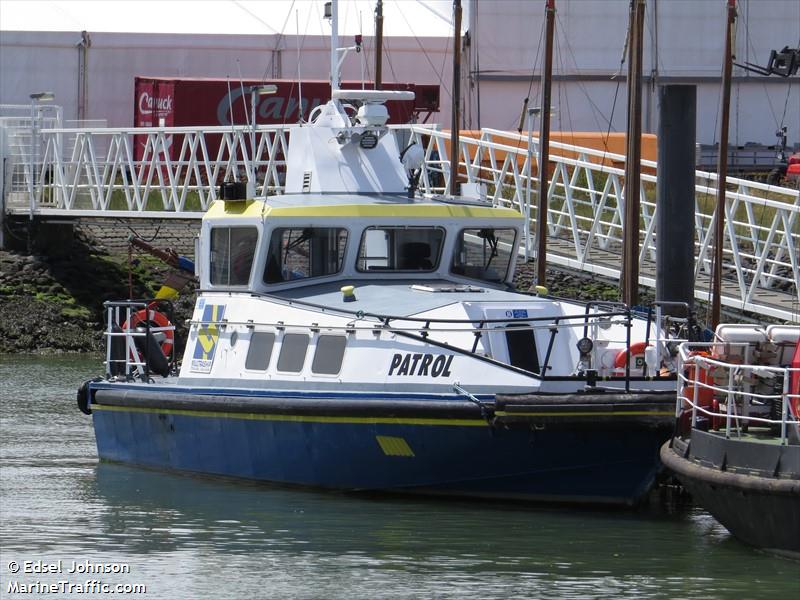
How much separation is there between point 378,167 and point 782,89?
2781 cm

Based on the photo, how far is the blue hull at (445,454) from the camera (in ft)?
47.0

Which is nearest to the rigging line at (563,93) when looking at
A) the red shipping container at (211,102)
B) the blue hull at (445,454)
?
the red shipping container at (211,102)

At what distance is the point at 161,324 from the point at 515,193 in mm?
11800

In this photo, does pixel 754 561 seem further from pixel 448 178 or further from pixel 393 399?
pixel 448 178

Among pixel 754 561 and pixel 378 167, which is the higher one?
pixel 378 167

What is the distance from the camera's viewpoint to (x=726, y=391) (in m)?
12.9

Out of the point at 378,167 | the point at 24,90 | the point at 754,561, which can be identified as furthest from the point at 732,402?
the point at 24,90

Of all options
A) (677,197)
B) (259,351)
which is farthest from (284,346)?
(677,197)

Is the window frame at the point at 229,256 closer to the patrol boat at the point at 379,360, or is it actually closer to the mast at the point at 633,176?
the patrol boat at the point at 379,360

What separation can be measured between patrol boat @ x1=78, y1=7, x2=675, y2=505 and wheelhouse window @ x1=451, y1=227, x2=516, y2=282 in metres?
0.02

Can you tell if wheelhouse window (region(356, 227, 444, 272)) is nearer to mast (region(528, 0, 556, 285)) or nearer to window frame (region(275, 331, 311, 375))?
window frame (region(275, 331, 311, 375))

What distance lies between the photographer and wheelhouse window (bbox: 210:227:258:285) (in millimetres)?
16531

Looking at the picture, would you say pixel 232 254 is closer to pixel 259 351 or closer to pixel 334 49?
pixel 259 351

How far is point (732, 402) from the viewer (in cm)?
1311
